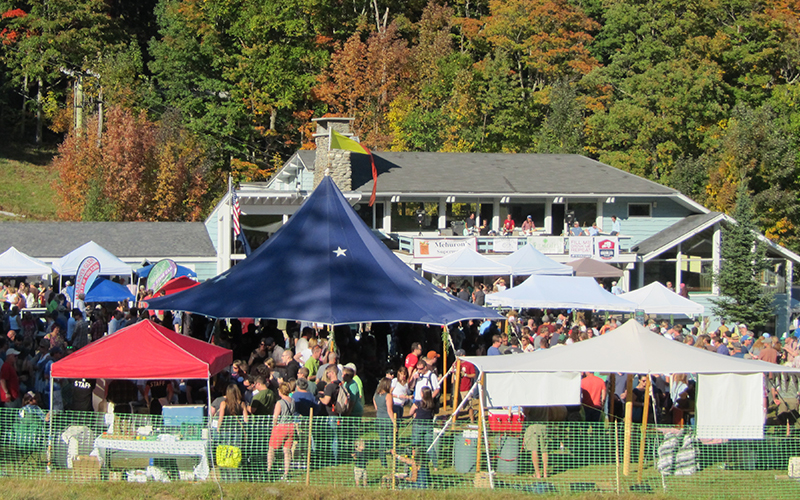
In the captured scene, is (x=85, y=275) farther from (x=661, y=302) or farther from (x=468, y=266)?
(x=661, y=302)

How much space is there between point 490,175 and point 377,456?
67.9ft

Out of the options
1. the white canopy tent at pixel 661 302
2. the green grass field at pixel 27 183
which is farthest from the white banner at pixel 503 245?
the green grass field at pixel 27 183

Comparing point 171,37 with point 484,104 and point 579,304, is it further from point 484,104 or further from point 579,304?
point 579,304

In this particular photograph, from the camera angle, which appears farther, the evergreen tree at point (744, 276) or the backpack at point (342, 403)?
the evergreen tree at point (744, 276)

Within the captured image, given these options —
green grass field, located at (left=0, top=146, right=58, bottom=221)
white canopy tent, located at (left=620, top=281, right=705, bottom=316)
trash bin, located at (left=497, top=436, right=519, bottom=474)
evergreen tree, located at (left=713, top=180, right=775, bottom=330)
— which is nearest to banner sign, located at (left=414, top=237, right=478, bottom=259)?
white canopy tent, located at (left=620, top=281, right=705, bottom=316)

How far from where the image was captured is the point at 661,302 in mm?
18781

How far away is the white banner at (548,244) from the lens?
85.7ft

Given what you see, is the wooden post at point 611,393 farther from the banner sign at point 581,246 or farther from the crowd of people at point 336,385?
the banner sign at point 581,246

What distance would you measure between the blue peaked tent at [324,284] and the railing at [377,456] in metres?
3.03

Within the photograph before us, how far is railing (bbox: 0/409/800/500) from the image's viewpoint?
29.5 feet

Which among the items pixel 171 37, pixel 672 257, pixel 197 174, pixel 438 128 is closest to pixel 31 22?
pixel 171 37

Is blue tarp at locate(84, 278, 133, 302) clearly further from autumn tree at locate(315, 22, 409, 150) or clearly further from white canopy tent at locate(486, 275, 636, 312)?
autumn tree at locate(315, 22, 409, 150)

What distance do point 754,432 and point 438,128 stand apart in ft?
105

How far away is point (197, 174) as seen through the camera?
124 feet
